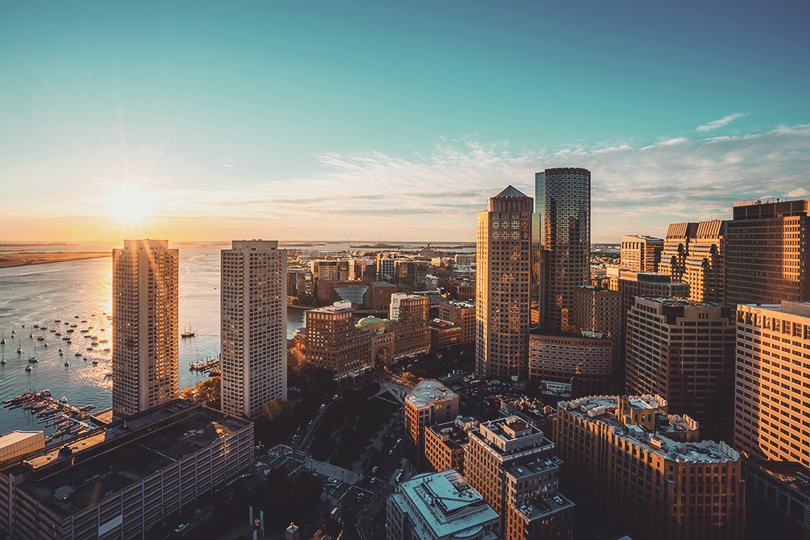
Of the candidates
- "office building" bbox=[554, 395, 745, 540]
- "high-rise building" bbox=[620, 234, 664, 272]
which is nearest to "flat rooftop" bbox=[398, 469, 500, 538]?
"office building" bbox=[554, 395, 745, 540]

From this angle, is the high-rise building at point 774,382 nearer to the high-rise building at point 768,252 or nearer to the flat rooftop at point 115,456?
the high-rise building at point 768,252

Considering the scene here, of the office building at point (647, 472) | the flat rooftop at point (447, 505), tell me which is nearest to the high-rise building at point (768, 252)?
the office building at point (647, 472)

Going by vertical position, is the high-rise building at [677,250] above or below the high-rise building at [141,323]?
above

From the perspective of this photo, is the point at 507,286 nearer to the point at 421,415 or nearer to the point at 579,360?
the point at 579,360

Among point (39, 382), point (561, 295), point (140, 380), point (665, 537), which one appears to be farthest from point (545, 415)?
point (39, 382)

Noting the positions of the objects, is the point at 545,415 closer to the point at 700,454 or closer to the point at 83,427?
the point at 700,454

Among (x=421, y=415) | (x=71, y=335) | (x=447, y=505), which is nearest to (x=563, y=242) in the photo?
(x=421, y=415)
